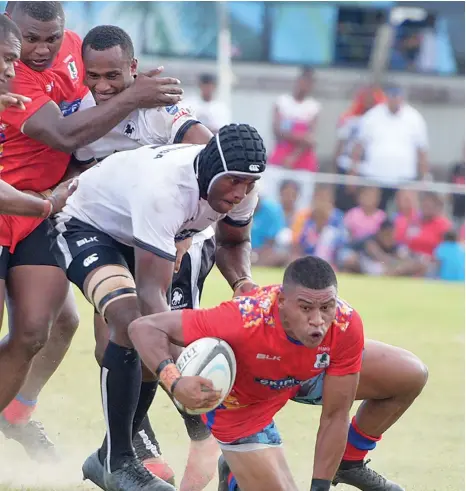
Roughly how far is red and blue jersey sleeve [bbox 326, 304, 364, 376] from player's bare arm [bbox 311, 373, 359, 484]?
39mm

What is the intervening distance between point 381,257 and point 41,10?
11.2 meters

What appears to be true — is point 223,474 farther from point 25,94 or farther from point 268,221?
point 268,221

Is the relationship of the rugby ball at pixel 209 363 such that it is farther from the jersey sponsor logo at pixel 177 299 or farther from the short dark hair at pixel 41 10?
the short dark hair at pixel 41 10

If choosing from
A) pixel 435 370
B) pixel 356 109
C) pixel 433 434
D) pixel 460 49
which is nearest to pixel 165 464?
pixel 433 434

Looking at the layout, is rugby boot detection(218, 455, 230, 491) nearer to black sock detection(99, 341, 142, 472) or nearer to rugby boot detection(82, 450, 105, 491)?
black sock detection(99, 341, 142, 472)

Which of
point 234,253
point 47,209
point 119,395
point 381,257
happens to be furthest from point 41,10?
point 381,257

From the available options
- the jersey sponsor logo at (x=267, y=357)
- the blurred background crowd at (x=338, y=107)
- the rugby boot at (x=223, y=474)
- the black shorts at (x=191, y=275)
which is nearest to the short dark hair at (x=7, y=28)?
the black shorts at (x=191, y=275)

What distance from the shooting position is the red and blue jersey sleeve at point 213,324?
18.5 feet

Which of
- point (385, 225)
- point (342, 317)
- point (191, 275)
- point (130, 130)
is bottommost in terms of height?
point (385, 225)

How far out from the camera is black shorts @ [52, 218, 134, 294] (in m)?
6.36

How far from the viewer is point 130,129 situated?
6805mm

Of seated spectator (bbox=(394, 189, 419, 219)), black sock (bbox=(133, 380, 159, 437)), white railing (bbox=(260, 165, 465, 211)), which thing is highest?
black sock (bbox=(133, 380, 159, 437))

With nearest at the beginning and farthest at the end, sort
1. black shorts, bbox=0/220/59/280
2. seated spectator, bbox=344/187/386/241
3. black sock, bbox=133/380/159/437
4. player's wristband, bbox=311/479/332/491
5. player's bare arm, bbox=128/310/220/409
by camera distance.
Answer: player's bare arm, bbox=128/310/220/409 → player's wristband, bbox=311/479/332/491 → black sock, bbox=133/380/159/437 → black shorts, bbox=0/220/59/280 → seated spectator, bbox=344/187/386/241

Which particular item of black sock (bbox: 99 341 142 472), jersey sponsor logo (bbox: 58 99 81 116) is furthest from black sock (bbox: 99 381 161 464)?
jersey sponsor logo (bbox: 58 99 81 116)
